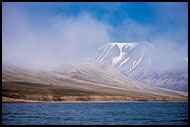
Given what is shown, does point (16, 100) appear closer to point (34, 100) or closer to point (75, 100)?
point (34, 100)

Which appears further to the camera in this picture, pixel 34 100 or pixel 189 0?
pixel 34 100

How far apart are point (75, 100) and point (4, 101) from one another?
4838cm

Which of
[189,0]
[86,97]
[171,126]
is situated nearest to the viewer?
[189,0]

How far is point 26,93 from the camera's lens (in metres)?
165

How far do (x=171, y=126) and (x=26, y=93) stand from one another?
12382 cm

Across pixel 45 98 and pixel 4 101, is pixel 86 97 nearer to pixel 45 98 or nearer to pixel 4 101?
pixel 45 98

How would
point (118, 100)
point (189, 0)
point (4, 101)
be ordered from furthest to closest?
1. point (118, 100)
2. point (4, 101)
3. point (189, 0)

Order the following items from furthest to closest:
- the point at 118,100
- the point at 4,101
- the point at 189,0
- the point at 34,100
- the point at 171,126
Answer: the point at 118,100 < the point at 34,100 < the point at 4,101 < the point at 171,126 < the point at 189,0

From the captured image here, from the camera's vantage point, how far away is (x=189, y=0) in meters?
36.2

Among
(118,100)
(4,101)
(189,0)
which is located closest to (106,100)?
(118,100)

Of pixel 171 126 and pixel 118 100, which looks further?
pixel 118 100

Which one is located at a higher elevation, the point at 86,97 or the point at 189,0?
the point at 189,0

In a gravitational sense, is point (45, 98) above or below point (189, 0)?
below

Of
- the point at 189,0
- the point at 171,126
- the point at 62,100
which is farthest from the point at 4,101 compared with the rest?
the point at 189,0
